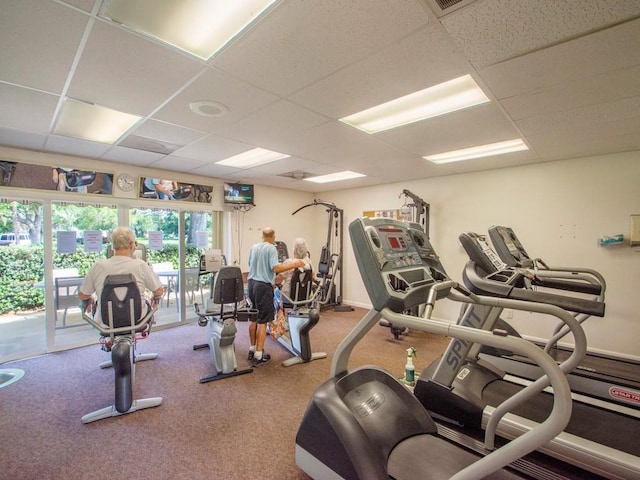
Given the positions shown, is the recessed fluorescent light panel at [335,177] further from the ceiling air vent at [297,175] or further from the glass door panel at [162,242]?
the glass door panel at [162,242]

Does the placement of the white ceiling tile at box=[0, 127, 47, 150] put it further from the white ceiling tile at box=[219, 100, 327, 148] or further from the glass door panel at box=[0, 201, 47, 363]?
the white ceiling tile at box=[219, 100, 327, 148]

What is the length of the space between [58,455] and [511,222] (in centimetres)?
532

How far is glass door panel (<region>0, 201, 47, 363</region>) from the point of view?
353 cm

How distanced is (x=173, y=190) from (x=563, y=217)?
18.3ft

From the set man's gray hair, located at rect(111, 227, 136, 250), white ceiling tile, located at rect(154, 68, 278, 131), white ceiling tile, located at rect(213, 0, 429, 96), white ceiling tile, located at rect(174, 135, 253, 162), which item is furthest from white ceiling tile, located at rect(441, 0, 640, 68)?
man's gray hair, located at rect(111, 227, 136, 250)

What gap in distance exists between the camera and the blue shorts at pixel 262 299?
3404mm

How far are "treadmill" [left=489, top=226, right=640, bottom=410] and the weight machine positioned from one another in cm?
319

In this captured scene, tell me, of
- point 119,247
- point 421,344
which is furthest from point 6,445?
point 421,344

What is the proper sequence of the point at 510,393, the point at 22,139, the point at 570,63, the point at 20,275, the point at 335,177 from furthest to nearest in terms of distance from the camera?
the point at 335,177 < the point at 20,275 < the point at 22,139 < the point at 510,393 < the point at 570,63

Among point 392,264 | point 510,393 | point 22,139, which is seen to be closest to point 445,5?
point 392,264

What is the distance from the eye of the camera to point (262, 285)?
340 centimetres

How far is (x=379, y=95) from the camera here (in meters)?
2.15

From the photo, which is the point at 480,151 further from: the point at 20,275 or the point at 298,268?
the point at 20,275

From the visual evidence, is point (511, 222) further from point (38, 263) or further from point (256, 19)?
point (38, 263)
